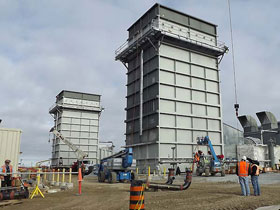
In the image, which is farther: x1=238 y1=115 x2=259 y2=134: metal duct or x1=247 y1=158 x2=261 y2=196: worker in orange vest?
x1=238 y1=115 x2=259 y2=134: metal duct

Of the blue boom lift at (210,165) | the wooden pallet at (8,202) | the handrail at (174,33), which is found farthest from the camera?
the handrail at (174,33)

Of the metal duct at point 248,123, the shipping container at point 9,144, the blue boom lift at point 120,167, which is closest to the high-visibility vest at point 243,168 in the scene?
the blue boom lift at point 120,167

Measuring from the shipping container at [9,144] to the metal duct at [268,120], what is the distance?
4005 centimetres

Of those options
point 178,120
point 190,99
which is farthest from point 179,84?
point 178,120

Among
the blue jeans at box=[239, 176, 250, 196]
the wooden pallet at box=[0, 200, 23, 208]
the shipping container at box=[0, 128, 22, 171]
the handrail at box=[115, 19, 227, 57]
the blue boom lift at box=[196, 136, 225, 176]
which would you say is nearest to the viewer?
the wooden pallet at box=[0, 200, 23, 208]

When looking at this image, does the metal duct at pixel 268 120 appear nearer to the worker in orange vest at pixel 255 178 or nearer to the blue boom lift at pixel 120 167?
the blue boom lift at pixel 120 167

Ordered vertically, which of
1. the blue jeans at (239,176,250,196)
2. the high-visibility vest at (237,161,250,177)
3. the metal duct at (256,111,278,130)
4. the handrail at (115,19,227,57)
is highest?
the handrail at (115,19,227,57)

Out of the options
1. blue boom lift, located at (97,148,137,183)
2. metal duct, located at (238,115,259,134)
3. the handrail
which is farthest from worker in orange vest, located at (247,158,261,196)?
metal duct, located at (238,115,259,134)

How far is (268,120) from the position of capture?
4375cm

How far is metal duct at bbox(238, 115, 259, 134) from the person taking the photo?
154 ft

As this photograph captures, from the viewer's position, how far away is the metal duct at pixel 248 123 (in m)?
47.1

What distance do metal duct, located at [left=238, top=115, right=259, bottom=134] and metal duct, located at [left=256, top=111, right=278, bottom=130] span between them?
2.59 m

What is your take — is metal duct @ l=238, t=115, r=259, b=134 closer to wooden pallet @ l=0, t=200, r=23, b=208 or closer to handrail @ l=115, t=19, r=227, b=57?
handrail @ l=115, t=19, r=227, b=57

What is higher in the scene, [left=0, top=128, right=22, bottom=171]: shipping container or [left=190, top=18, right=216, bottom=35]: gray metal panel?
[left=190, top=18, right=216, bottom=35]: gray metal panel
